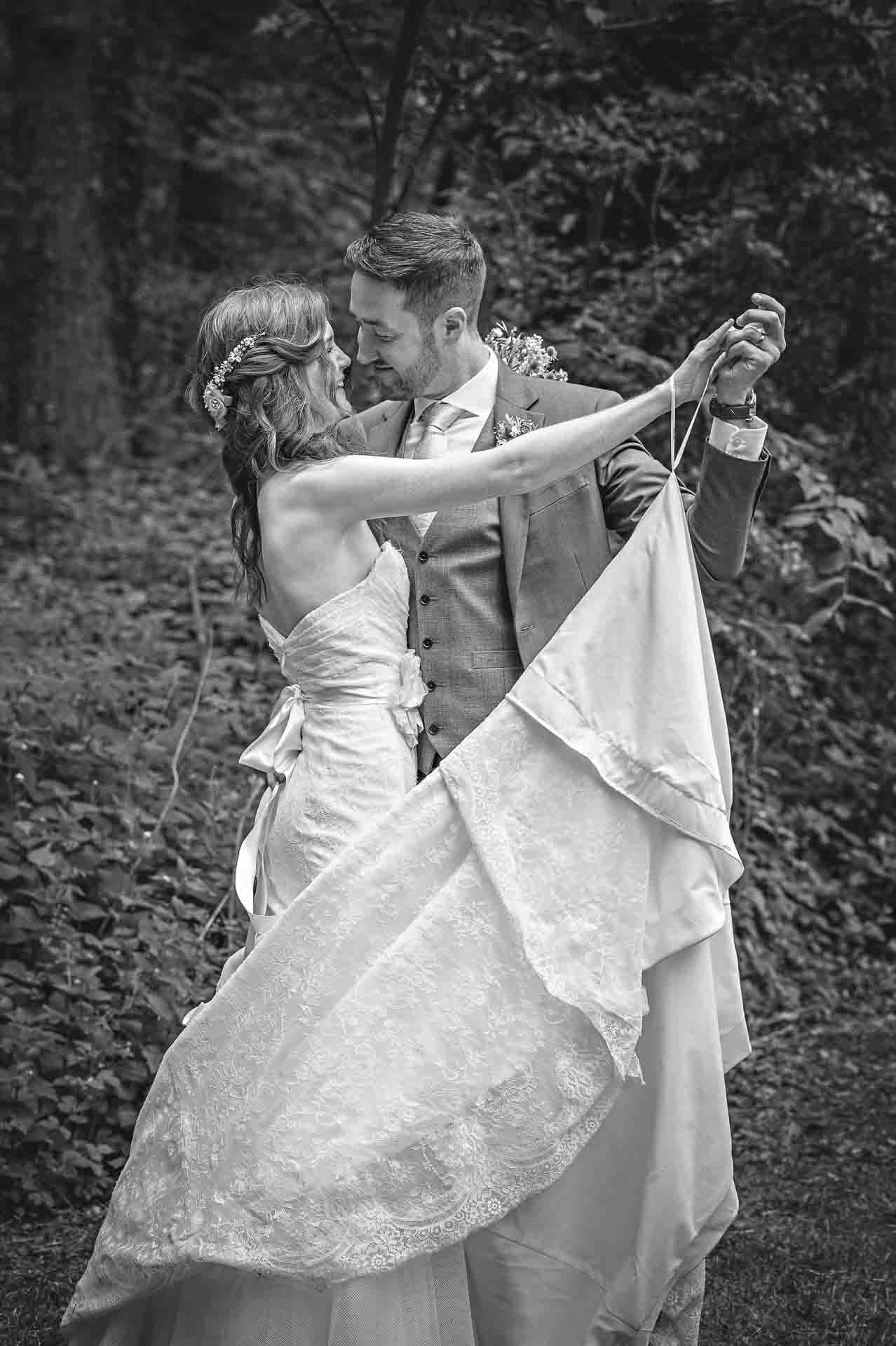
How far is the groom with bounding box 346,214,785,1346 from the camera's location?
111 inches

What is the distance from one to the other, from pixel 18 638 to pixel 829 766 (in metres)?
3.54

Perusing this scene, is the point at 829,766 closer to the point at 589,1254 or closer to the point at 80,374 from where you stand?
the point at 589,1254

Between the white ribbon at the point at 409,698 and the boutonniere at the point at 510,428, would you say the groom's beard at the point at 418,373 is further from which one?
the white ribbon at the point at 409,698

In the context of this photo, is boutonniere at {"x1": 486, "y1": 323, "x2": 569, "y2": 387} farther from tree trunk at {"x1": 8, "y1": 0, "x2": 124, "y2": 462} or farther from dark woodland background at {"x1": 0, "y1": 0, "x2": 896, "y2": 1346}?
tree trunk at {"x1": 8, "y1": 0, "x2": 124, "y2": 462}

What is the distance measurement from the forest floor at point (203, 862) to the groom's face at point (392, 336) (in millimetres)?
2078

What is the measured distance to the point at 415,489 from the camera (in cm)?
279

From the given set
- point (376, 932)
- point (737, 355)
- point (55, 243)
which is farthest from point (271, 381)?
point (55, 243)

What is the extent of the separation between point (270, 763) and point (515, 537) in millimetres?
667

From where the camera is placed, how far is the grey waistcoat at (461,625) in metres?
3.11

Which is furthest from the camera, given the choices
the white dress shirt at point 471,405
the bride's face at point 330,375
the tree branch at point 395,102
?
the tree branch at point 395,102

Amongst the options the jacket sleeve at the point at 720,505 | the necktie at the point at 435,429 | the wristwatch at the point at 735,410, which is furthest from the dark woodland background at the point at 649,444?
the wristwatch at the point at 735,410

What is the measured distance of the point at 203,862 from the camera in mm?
5258

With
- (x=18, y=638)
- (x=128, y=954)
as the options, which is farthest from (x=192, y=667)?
(x=128, y=954)

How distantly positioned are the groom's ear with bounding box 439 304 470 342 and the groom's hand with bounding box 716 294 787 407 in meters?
0.64
